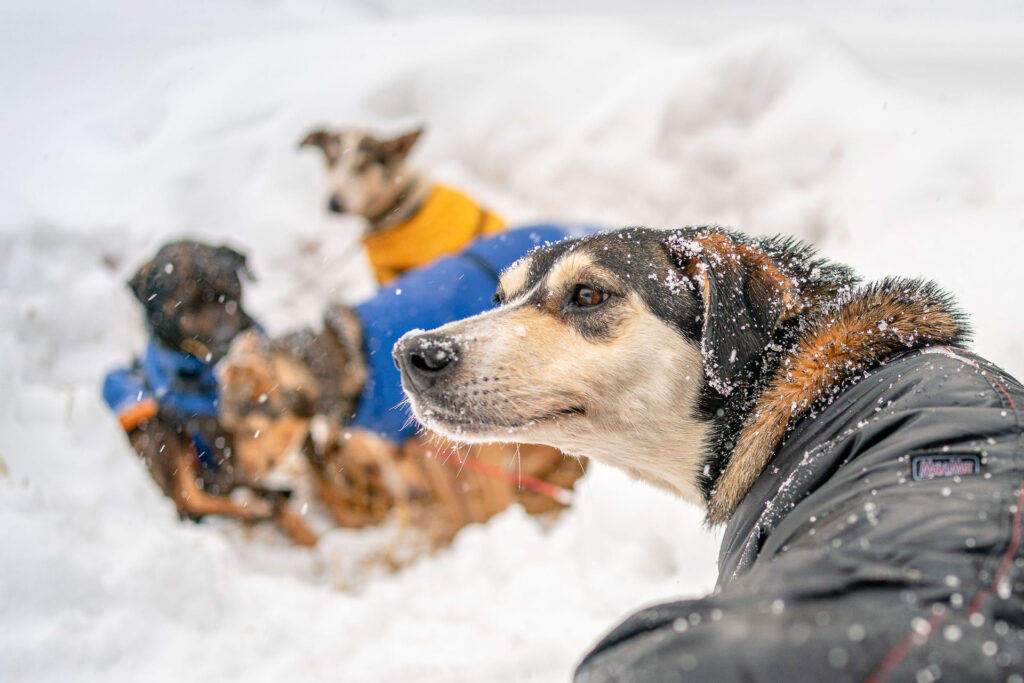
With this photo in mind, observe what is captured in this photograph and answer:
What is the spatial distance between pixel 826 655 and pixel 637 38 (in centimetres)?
871

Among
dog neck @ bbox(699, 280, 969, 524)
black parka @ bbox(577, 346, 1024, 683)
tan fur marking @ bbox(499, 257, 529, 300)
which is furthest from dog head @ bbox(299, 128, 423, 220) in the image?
black parka @ bbox(577, 346, 1024, 683)

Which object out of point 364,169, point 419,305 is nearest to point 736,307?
point 419,305

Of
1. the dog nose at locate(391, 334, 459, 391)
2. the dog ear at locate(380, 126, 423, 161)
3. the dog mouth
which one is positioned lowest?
the dog ear at locate(380, 126, 423, 161)

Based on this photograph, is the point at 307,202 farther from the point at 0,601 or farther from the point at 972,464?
the point at 972,464

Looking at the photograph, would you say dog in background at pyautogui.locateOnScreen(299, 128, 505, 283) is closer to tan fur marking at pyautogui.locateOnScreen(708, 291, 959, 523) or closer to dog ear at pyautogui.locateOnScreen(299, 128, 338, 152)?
dog ear at pyautogui.locateOnScreen(299, 128, 338, 152)

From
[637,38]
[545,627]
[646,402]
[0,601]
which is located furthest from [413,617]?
[637,38]

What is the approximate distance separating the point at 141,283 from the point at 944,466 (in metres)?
5.39

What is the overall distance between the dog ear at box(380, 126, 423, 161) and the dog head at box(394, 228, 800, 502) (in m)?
5.52

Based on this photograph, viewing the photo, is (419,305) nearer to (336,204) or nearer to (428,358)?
(428,358)

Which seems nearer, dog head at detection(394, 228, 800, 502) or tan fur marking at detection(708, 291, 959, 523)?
tan fur marking at detection(708, 291, 959, 523)

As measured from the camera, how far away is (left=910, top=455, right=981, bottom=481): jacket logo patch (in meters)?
1.30

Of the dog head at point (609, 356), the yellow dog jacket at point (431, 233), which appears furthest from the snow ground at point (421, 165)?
the dog head at point (609, 356)

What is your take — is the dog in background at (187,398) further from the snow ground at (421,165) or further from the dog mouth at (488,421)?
the dog mouth at (488,421)

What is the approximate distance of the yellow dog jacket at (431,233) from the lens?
6.32 m
